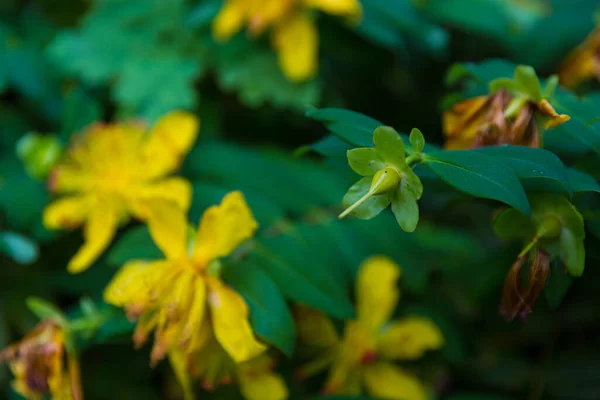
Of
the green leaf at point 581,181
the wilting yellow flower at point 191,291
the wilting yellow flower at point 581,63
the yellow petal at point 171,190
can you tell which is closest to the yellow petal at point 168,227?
the wilting yellow flower at point 191,291

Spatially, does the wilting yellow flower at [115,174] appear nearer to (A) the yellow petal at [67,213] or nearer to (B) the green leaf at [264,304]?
(A) the yellow petal at [67,213]

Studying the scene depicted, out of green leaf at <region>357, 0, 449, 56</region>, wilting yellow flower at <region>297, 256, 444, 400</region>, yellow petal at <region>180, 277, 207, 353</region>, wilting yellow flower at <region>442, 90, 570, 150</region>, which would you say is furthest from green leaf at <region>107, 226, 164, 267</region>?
green leaf at <region>357, 0, 449, 56</region>

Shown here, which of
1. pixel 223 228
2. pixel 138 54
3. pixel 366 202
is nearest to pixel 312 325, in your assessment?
pixel 223 228

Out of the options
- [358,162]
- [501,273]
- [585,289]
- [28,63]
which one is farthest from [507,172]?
[28,63]

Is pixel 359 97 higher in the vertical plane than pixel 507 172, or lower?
lower

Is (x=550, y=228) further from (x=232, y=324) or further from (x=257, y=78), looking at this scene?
(x=257, y=78)

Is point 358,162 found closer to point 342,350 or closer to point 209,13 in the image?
point 342,350
